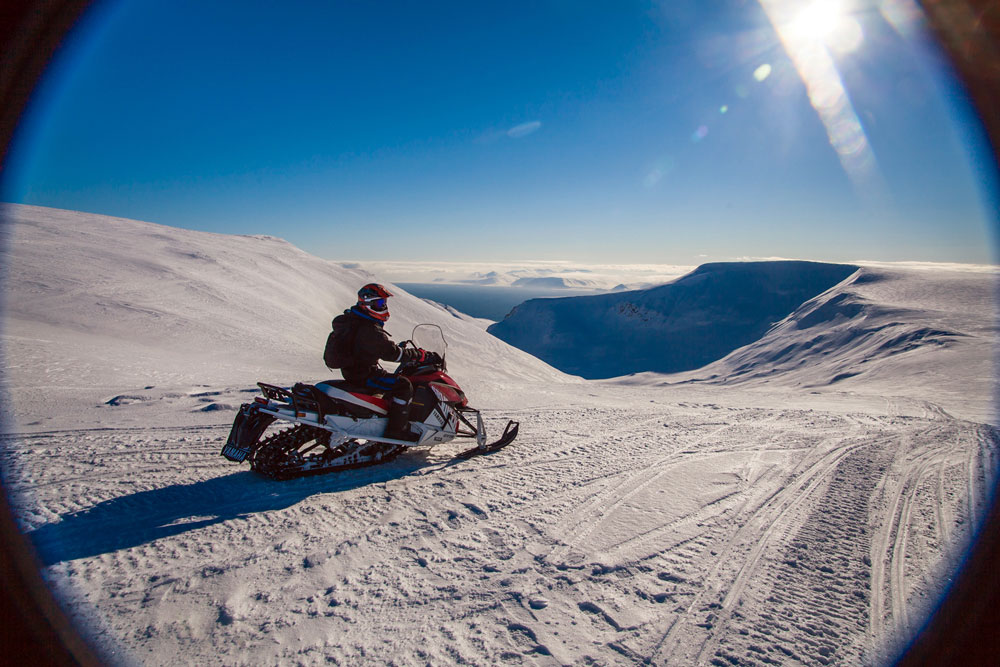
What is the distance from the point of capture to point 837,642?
2066 millimetres

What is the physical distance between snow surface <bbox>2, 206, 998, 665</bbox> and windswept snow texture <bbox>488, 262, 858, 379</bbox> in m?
34.5

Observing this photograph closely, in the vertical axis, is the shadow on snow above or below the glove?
below

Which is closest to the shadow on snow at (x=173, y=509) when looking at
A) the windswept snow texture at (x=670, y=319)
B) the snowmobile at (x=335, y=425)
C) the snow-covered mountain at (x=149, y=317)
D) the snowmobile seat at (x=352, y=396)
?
the snowmobile at (x=335, y=425)

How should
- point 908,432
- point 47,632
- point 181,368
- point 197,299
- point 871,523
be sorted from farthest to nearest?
point 197,299, point 181,368, point 908,432, point 871,523, point 47,632

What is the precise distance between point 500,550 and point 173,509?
2.54 metres

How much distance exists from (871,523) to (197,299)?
15.3 meters

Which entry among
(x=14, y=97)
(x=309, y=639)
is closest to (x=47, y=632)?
(x=309, y=639)

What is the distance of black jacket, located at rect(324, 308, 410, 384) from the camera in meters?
4.17

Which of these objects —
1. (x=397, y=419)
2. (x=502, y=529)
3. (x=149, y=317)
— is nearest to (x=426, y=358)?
(x=397, y=419)

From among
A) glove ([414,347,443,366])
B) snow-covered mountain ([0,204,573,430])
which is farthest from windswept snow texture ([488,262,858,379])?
glove ([414,347,443,366])

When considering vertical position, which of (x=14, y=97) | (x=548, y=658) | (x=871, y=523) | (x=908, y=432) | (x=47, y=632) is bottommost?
(x=548, y=658)

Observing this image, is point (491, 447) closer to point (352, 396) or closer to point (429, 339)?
point (429, 339)

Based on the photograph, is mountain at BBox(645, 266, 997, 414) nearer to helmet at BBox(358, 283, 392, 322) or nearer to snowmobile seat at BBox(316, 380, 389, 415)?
snowmobile seat at BBox(316, 380, 389, 415)

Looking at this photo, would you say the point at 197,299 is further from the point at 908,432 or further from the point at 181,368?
the point at 908,432
